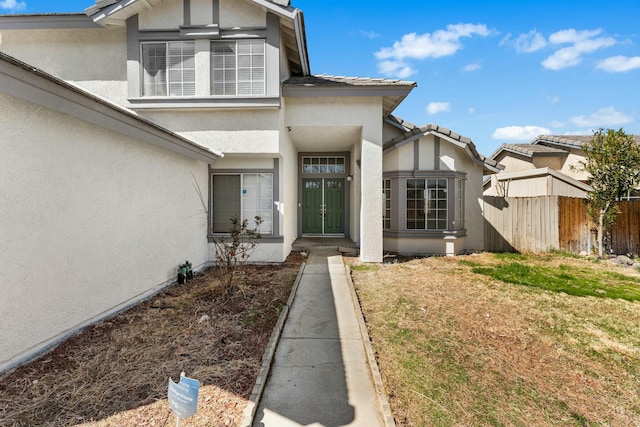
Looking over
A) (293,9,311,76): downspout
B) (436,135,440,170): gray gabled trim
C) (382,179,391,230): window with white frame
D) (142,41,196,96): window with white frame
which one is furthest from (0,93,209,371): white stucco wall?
(436,135,440,170): gray gabled trim

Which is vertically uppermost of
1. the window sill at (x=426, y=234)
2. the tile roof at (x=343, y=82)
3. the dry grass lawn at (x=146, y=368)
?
the tile roof at (x=343, y=82)

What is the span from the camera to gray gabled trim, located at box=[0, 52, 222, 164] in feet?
10.5

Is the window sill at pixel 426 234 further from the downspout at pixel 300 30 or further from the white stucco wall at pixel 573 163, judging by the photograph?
the white stucco wall at pixel 573 163

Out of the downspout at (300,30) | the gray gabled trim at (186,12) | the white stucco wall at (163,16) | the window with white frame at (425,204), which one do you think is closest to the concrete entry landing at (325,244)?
the window with white frame at (425,204)

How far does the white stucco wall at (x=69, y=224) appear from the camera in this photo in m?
3.43

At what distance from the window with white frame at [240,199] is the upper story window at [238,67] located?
2.52 metres

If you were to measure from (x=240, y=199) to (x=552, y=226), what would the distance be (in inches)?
459

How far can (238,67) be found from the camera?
8.50m

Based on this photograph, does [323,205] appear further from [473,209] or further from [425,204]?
[473,209]

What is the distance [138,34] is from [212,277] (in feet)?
24.1

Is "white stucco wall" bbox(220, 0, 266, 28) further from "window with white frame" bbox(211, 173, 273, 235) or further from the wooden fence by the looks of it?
the wooden fence

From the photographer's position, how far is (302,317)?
527 centimetres

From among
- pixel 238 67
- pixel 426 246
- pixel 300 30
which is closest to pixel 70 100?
pixel 238 67

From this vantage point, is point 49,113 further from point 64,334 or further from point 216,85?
point 216,85
